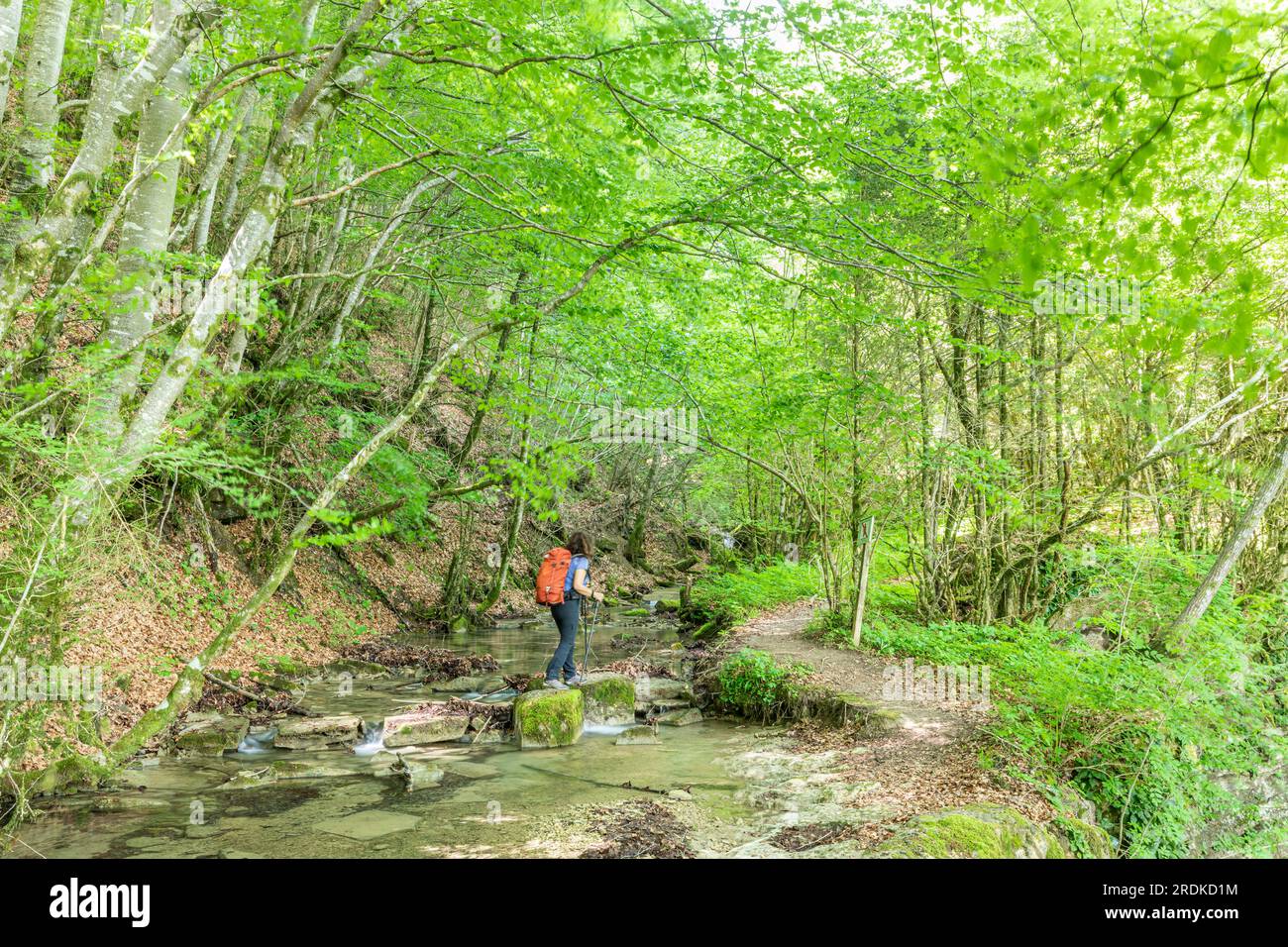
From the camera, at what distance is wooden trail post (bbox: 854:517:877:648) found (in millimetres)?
10570

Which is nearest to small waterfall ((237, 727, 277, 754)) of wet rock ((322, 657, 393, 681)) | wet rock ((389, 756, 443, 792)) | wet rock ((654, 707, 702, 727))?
wet rock ((389, 756, 443, 792))

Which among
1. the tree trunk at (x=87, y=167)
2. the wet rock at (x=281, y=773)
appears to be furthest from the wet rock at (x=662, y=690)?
the tree trunk at (x=87, y=167)

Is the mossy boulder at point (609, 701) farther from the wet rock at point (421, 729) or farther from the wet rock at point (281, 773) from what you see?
the wet rock at point (281, 773)

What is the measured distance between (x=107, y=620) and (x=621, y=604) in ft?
45.2

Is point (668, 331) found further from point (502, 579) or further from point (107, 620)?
point (107, 620)

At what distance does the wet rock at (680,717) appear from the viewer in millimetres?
9375

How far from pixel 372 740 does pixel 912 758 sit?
5560 mm

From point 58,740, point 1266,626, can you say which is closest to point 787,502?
point 1266,626

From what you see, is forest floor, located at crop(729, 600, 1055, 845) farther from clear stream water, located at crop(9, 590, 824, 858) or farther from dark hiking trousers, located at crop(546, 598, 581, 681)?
dark hiking trousers, located at crop(546, 598, 581, 681)

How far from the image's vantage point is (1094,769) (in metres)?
6.56

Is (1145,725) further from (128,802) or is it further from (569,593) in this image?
(128,802)

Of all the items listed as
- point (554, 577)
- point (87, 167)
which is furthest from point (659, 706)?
point (87, 167)
